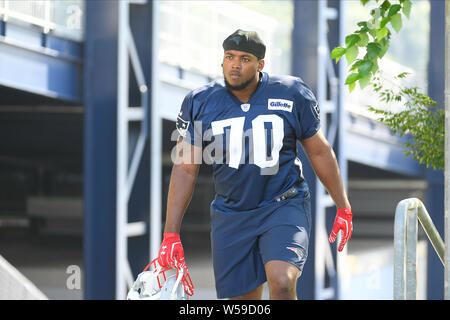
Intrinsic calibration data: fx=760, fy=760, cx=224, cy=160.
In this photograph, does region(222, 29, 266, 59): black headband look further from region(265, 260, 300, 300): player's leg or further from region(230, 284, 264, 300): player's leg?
region(230, 284, 264, 300): player's leg

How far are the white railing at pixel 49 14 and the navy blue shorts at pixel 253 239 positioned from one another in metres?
5.88

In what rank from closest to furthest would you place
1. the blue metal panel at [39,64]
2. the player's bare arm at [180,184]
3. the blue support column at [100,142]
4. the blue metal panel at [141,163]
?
the player's bare arm at [180,184], the blue metal panel at [39,64], the blue support column at [100,142], the blue metal panel at [141,163]

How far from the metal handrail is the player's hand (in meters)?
1.22

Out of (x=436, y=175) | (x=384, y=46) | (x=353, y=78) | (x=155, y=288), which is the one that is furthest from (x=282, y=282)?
(x=436, y=175)

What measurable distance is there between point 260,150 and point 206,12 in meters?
9.75

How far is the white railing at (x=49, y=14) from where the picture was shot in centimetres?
938

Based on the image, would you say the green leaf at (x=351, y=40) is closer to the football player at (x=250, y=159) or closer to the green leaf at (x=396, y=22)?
the green leaf at (x=396, y=22)

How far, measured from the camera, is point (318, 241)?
12.9 m

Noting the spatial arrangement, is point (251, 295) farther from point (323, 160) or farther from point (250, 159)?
point (323, 160)

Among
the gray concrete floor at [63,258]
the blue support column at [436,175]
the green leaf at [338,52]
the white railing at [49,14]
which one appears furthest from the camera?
the gray concrete floor at [63,258]

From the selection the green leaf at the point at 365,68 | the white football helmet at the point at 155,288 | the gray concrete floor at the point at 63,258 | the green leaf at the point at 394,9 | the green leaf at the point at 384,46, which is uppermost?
the green leaf at the point at 394,9

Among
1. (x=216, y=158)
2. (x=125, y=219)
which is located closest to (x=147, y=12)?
(x=125, y=219)

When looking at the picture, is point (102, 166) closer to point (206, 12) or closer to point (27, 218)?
point (206, 12)

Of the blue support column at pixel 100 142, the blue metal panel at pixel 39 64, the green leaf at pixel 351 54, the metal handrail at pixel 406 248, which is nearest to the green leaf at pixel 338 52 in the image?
the green leaf at pixel 351 54
